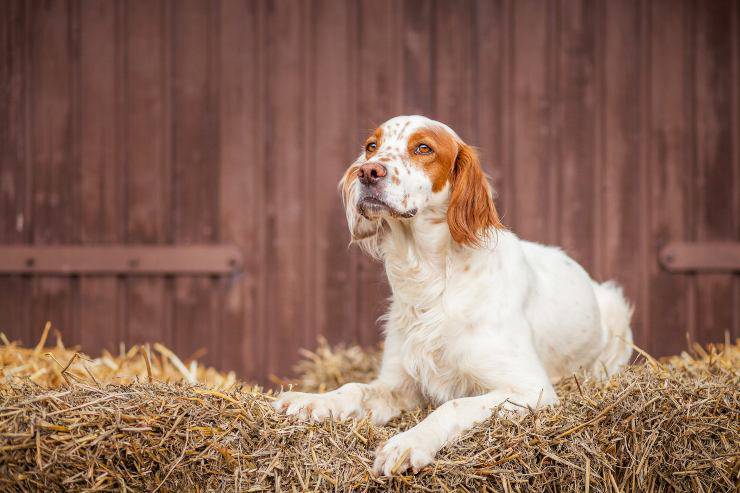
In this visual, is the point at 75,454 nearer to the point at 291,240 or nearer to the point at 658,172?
the point at 291,240

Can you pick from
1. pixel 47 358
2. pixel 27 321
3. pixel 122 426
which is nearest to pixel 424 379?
pixel 122 426

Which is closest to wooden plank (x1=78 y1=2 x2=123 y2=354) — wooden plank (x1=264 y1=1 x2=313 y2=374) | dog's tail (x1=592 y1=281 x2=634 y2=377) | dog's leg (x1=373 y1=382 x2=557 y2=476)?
wooden plank (x1=264 y1=1 x2=313 y2=374)

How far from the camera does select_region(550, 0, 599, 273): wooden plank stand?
362 cm

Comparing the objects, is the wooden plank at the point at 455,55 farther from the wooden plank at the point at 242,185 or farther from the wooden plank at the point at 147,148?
the wooden plank at the point at 147,148

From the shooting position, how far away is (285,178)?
3.60 meters

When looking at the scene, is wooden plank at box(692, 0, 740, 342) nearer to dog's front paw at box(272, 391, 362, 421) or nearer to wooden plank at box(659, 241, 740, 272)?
wooden plank at box(659, 241, 740, 272)

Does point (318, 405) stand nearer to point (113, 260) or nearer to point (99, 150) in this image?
point (113, 260)

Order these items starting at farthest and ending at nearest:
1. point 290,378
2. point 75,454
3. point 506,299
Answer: point 290,378
point 506,299
point 75,454

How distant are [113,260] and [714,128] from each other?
3.47 meters

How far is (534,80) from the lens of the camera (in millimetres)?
3609

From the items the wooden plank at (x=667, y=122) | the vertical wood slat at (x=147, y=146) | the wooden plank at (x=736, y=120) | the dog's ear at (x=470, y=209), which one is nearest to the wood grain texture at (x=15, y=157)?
the vertical wood slat at (x=147, y=146)

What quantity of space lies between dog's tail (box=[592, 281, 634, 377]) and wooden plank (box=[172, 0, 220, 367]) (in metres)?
2.04

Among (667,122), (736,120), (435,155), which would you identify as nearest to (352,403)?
(435,155)

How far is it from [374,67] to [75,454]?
267cm
